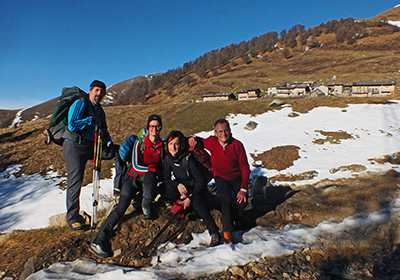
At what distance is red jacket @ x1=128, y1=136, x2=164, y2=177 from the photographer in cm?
477

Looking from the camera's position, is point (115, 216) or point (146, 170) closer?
point (115, 216)

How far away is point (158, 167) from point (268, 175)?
10.6 m

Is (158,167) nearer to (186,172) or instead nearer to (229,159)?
(186,172)

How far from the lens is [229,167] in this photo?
4.94m

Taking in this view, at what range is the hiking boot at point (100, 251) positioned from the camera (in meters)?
3.71

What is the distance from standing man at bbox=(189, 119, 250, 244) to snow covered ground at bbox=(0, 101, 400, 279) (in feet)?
2.15

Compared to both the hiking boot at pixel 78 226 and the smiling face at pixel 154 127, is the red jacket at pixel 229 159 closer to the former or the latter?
the smiling face at pixel 154 127

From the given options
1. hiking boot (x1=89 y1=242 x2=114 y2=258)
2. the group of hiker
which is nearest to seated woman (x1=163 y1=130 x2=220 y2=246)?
the group of hiker

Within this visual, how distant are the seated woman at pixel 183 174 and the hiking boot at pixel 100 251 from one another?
5.06 ft

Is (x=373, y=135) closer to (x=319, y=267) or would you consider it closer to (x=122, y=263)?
(x=319, y=267)

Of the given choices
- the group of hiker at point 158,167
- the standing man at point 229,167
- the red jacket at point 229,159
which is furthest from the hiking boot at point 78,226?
the red jacket at point 229,159

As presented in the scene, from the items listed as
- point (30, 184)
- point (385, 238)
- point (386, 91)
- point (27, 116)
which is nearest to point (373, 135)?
point (385, 238)

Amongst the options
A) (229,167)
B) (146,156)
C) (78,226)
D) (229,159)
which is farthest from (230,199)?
(78,226)

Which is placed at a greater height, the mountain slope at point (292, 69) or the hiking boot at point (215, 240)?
the mountain slope at point (292, 69)
